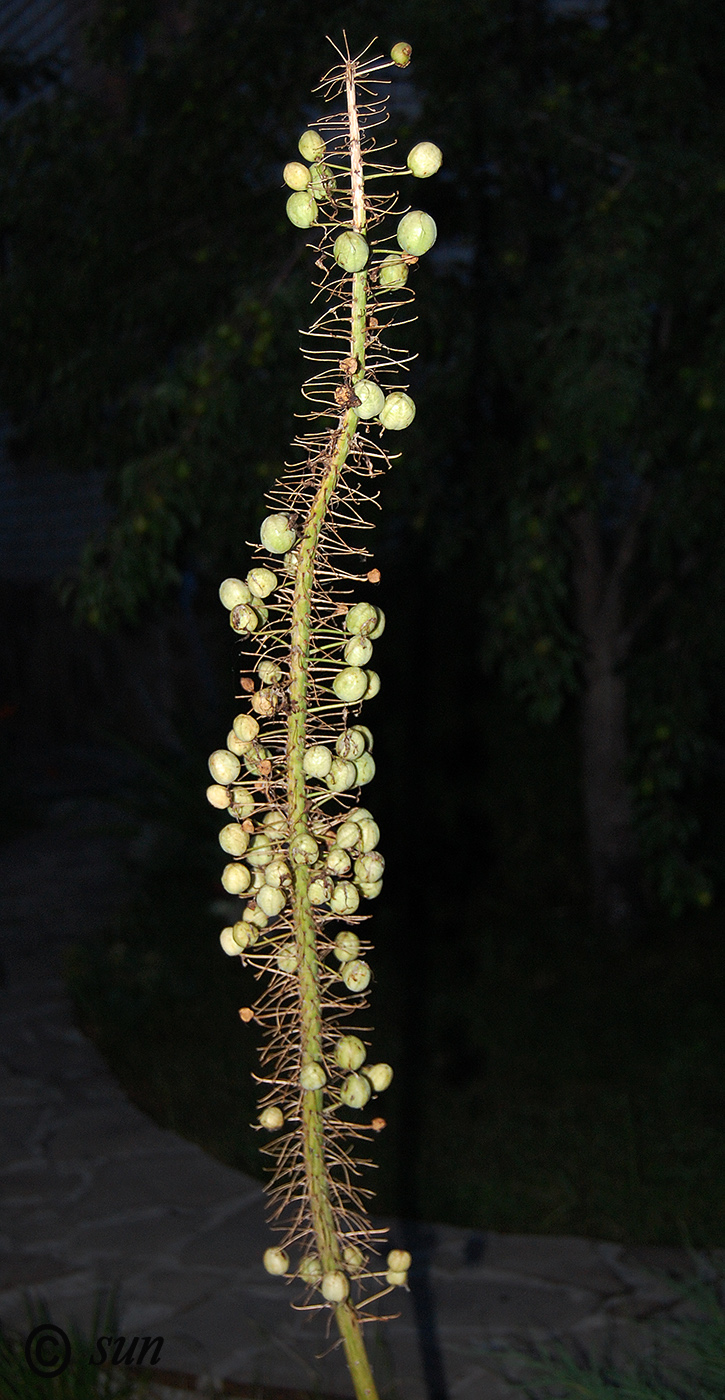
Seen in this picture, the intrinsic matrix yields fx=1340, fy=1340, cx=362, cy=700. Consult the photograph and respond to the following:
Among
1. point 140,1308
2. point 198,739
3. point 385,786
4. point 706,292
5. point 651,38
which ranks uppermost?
point 651,38

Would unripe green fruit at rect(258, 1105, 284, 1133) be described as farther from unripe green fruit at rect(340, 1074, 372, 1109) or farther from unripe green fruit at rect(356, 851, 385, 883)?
unripe green fruit at rect(356, 851, 385, 883)

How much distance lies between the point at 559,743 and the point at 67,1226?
12.4 ft

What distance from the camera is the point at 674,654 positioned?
5938 millimetres

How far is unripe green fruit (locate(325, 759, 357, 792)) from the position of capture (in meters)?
1.36

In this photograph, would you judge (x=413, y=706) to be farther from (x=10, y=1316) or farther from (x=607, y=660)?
(x=10, y=1316)

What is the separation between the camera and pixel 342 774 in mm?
1363

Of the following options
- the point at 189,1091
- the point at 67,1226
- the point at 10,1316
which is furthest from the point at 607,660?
the point at 10,1316

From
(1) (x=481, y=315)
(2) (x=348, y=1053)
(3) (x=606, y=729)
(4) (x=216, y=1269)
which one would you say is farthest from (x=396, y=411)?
(3) (x=606, y=729)

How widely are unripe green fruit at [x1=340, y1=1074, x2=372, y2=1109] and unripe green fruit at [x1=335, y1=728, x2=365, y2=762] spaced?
0.36m

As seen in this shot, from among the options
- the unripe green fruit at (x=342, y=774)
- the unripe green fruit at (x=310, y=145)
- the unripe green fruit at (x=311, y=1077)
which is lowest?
the unripe green fruit at (x=311, y=1077)

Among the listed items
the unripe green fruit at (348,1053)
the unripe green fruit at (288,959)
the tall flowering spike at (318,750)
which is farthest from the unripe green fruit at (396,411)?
the unripe green fruit at (348,1053)

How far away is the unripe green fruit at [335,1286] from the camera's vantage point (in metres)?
1.38

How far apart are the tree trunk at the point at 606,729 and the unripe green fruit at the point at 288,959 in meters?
4.84

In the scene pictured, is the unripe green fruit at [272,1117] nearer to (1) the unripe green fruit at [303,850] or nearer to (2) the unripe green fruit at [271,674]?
(1) the unripe green fruit at [303,850]
